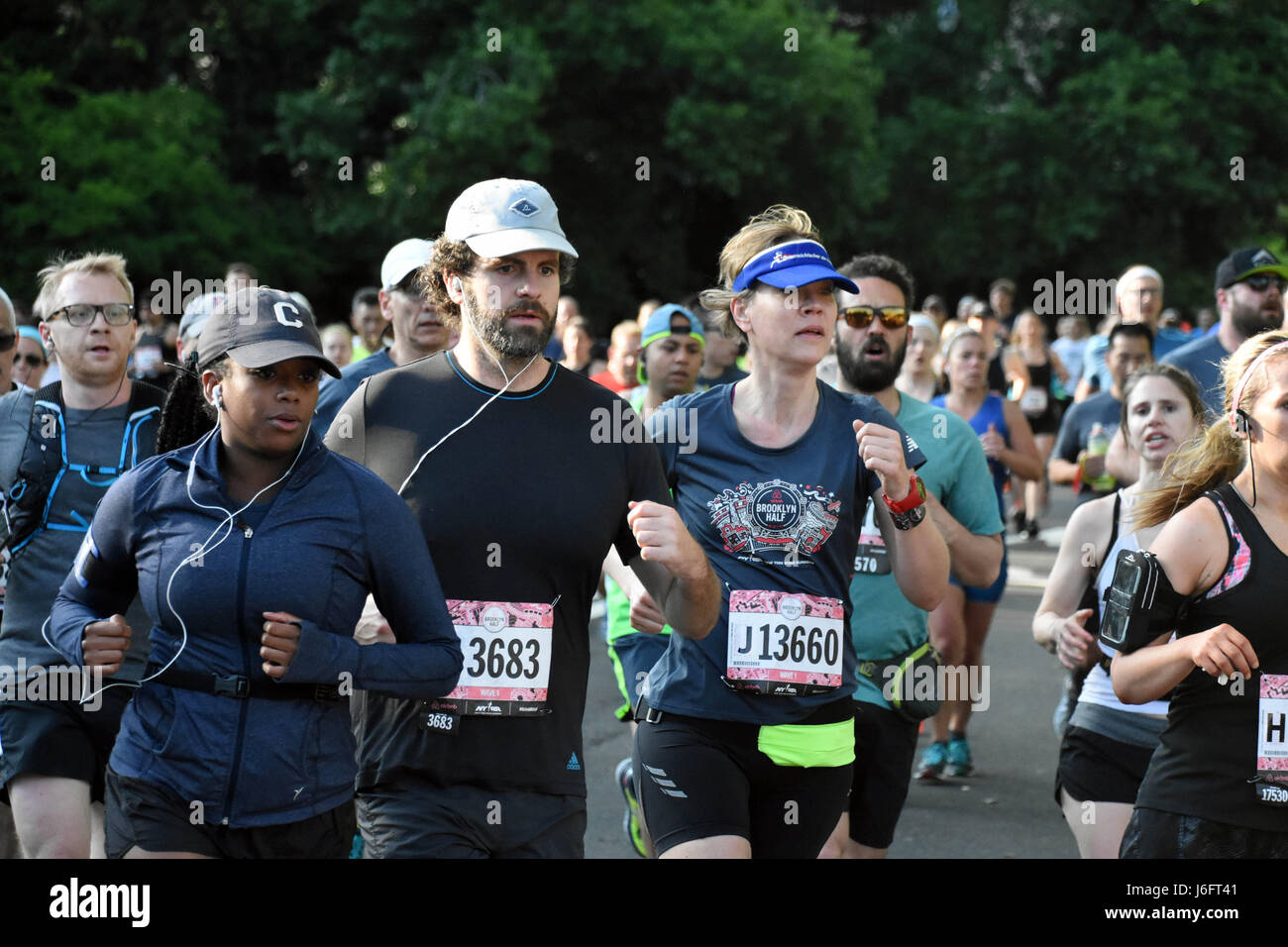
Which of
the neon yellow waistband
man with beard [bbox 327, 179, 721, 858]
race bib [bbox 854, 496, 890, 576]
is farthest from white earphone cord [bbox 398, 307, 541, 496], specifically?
A: race bib [bbox 854, 496, 890, 576]

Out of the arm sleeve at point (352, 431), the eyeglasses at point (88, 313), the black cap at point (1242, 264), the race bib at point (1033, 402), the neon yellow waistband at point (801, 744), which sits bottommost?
the neon yellow waistband at point (801, 744)

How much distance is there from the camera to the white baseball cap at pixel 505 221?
3699mm

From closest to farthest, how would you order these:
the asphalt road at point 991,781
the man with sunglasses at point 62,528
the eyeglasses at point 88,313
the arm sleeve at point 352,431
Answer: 1. the arm sleeve at point 352,431
2. the man with sunglasses at point 62,528
3. the eyeglasses at point 88,313
4. the asphalt road at point 991,781

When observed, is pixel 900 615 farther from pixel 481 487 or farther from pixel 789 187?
pixel 789 187

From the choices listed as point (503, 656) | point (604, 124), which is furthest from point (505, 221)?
point (604, 124)

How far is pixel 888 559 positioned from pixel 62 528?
7.81 feet

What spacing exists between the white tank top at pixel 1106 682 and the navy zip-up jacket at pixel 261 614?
224 centimetres

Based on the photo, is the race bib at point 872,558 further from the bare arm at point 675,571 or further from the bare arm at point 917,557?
the bare arm at point 675,571

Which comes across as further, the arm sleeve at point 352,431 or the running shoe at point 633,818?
the running shoe at point 633,818

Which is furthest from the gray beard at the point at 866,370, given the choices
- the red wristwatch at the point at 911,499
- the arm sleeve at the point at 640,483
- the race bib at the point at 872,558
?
the arm sleeve at the point at 640,483

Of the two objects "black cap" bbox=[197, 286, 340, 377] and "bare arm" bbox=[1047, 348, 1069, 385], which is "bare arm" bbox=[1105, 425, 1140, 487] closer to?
"black cap" bbox=[197, 286, 340, 377]

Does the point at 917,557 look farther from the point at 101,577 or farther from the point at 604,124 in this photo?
the point at 604,124

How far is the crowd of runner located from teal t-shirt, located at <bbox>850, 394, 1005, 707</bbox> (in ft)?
0.13

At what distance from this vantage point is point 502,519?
361cm
